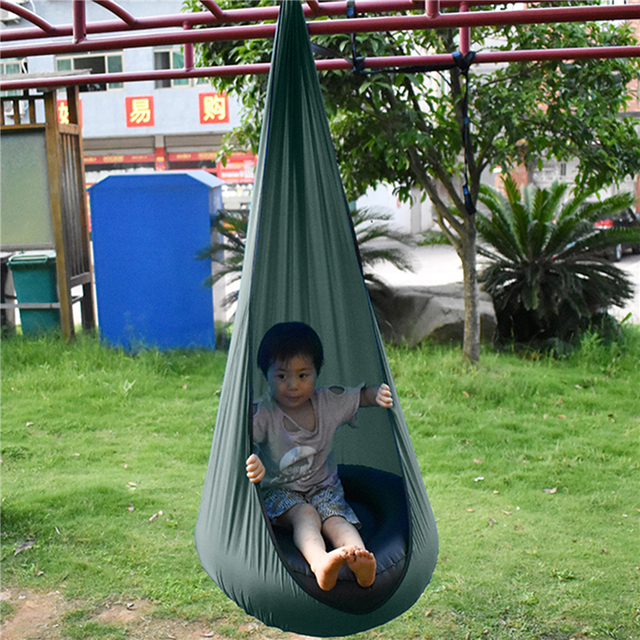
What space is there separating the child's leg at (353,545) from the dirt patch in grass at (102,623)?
1.97ft

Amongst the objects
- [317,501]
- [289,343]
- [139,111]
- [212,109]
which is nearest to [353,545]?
[317,501]

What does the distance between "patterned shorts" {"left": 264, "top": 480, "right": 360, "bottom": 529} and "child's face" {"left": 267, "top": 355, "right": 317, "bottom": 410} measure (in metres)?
0.25

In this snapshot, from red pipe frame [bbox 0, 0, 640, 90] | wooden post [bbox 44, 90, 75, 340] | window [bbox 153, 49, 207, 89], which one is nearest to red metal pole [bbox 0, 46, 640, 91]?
red pipe frame [bbox 0, 0, 640, 90]

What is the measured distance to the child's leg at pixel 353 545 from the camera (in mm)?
1619

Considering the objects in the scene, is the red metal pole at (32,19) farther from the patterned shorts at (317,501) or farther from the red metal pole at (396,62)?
the patterned shorts at (317,501)

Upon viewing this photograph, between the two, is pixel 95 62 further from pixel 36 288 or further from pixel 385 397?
pixel 385 397

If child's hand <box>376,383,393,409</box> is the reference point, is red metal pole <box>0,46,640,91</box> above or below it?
above

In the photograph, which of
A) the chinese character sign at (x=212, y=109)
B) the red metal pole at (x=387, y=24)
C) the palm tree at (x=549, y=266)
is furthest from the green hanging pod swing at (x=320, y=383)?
the chinese character sign at (x=212, y=109)

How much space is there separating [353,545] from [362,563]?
0.18ft

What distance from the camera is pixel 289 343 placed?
205 centimetres

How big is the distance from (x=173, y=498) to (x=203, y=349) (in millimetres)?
2238

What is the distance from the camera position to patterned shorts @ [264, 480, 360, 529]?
195cm

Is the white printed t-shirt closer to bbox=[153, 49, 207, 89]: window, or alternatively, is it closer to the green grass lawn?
the green grass lawn

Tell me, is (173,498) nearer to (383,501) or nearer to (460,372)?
(383,501)
